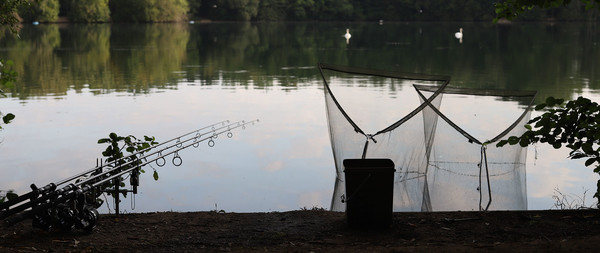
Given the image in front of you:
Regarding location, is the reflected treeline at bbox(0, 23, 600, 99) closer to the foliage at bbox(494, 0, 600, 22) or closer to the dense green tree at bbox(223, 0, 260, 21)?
the foliage at bbox(494, 0, 600, 22)

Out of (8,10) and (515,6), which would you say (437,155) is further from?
(8,10)

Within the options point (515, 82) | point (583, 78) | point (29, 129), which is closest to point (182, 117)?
point (29, 129)

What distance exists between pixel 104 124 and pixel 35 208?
11.3 metres

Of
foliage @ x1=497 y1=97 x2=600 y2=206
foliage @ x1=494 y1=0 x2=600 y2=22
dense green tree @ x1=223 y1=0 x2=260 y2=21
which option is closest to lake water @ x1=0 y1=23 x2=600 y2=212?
foliage @ x1=497 y1=97 x2=600 y2=206

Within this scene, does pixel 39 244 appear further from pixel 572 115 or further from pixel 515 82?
pixel 515 82

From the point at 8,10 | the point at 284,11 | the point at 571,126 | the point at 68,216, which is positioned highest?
the point at 284,11

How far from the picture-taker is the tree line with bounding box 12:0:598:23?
93.8m

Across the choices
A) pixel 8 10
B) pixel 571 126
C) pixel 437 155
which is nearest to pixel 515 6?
pixel 571 126

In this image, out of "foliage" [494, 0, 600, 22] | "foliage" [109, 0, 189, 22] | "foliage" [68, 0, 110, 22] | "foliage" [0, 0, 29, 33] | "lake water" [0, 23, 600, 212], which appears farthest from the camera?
"foliage" [109, 0, 189, 22]

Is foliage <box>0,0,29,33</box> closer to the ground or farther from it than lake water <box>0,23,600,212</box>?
farther from it

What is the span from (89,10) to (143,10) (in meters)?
7.35

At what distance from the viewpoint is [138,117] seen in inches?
719

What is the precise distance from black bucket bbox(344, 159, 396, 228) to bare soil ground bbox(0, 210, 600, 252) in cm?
12

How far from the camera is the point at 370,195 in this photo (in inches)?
271
